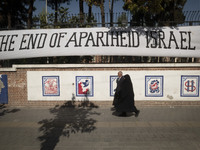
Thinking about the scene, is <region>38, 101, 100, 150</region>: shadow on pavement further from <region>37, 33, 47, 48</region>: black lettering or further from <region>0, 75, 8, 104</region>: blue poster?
<region>37, 33, 47, 48</region>: black lettering

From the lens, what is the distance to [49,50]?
8.44m

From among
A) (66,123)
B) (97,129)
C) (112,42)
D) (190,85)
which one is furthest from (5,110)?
(190,85)

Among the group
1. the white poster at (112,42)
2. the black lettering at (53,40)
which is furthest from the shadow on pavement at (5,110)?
the black lettering at (53,40)

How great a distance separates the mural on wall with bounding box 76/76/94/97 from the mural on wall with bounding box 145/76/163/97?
251 cm

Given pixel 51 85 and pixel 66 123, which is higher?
pixel 51 85

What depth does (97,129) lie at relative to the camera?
575 centimetres

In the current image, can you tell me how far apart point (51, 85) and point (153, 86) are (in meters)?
4.70

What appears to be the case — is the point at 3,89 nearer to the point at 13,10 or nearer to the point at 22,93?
the point at 22,93

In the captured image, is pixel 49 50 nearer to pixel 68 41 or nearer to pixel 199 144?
pixel 68 41

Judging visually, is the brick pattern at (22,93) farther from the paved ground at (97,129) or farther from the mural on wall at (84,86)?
the mural on wall at (84,86)

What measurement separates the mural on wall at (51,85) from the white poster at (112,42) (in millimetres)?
1112

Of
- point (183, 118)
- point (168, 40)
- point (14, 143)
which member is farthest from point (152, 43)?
point (14, 143)

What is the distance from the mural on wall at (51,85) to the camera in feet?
27.5

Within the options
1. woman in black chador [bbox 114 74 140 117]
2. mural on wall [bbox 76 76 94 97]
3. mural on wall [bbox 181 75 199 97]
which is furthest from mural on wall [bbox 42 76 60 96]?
mural on wall [bbox 181 75 199 97]
